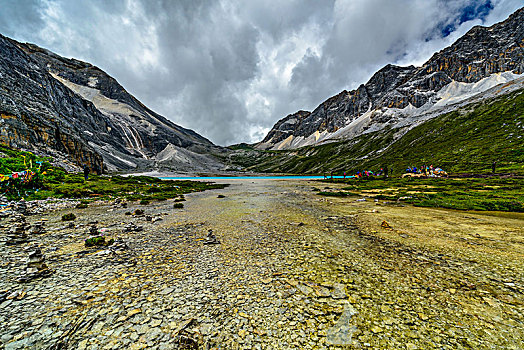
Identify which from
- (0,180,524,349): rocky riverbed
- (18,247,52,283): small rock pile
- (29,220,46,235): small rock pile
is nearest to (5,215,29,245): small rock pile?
(29,220,46,235): small rock pile

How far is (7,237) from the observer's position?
11555 millimetres

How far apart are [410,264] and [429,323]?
4409 mm

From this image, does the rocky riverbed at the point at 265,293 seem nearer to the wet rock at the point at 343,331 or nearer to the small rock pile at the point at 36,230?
the wet rock at the point at 343,331

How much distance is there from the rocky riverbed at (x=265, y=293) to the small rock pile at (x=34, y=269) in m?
0.10

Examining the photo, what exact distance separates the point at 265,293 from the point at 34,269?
370 inches

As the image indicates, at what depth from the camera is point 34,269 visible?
7.94 meters

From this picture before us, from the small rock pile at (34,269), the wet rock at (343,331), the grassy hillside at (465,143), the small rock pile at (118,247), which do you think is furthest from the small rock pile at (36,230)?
the grassy hillside at (465,143)

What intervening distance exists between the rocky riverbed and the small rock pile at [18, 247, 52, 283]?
0.33ft

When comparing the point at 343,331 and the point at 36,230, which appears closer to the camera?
the point at 343,331

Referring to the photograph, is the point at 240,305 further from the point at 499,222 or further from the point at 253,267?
the point at 499,222

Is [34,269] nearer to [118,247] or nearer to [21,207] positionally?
[118,247]

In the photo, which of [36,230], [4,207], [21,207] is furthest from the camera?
[21,207]

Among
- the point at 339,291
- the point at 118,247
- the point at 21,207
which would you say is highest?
the point at 21,207

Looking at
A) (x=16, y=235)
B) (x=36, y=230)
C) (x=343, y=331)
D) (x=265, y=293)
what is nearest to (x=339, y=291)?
(x=343, y=331)
